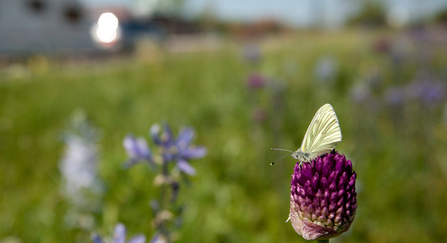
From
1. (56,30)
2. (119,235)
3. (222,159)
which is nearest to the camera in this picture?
(119,235)

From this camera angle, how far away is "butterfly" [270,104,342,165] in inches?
18.9

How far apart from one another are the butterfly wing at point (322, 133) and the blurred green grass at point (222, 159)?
18.1 inches

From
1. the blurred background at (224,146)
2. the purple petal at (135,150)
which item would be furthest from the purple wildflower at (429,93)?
the purple petal at (135,150)

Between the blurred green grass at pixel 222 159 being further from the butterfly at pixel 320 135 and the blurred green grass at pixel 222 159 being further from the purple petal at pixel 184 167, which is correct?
the butterfly at pixel 320 135

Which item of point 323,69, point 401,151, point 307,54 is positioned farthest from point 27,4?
point 401,151

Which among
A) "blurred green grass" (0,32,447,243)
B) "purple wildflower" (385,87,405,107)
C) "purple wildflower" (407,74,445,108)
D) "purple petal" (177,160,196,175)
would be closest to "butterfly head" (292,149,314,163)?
"purple petal" (177,160,196,175)

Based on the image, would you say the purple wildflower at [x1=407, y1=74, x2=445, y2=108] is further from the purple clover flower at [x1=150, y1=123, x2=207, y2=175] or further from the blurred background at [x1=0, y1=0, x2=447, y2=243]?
the purple clover flower at [x1=150, y1=123, x2=207, y2=175]

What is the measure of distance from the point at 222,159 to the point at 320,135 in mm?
2399

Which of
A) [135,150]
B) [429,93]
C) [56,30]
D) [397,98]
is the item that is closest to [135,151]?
[135,150]

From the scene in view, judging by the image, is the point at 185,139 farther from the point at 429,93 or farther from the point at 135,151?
the point at 429,93

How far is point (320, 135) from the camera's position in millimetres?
515

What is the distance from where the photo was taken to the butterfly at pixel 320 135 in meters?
0.48

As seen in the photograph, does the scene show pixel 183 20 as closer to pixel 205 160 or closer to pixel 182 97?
pixel 182 97

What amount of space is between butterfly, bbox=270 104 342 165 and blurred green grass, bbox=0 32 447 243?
454 mm
